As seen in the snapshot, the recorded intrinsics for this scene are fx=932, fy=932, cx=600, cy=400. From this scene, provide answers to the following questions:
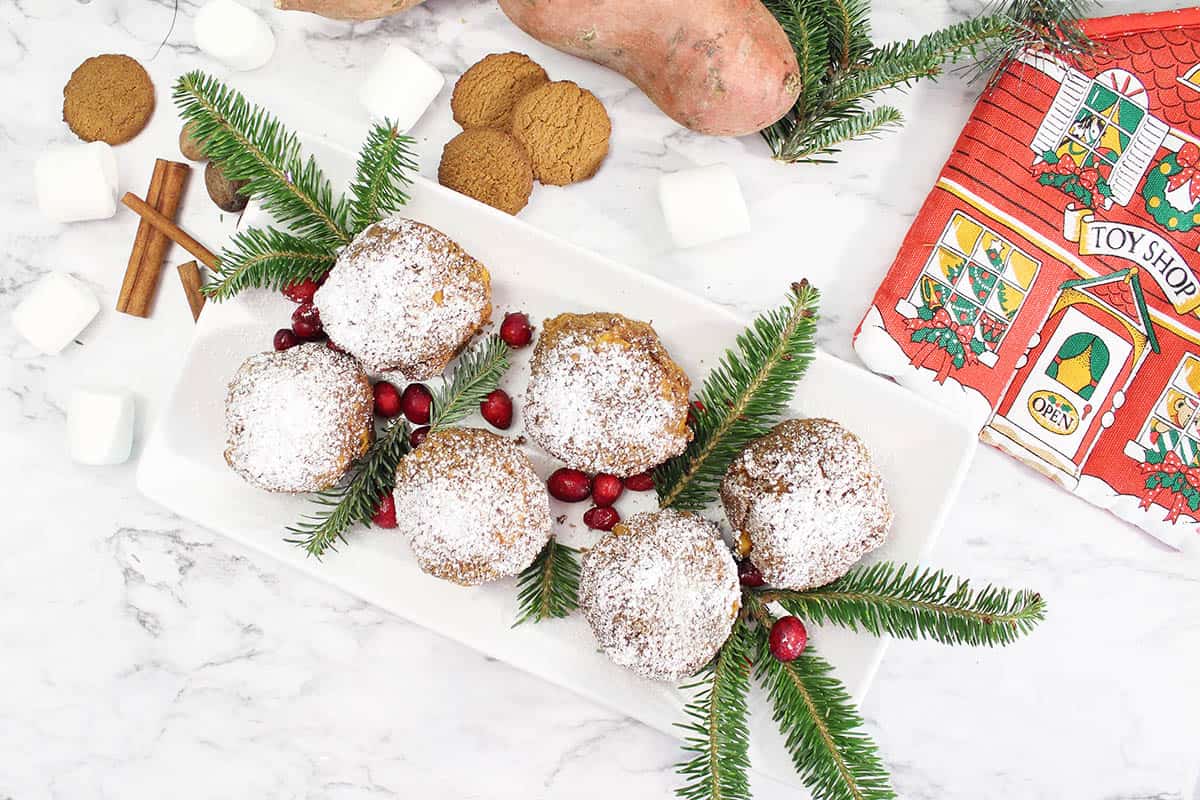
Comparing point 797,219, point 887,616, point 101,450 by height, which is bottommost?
point 101,450

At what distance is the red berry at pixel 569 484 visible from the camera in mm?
1384

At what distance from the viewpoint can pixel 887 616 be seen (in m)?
1.28

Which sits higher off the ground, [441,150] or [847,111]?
[847,111]

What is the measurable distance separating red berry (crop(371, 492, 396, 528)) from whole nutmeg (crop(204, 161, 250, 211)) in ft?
1.85

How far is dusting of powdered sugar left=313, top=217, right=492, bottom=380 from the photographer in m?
1.27

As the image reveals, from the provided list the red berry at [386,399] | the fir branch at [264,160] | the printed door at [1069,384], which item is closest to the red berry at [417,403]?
the red berry at [386,399]

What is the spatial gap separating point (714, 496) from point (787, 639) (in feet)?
0.75

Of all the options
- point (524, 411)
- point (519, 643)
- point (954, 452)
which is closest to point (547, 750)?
point (519, 643)

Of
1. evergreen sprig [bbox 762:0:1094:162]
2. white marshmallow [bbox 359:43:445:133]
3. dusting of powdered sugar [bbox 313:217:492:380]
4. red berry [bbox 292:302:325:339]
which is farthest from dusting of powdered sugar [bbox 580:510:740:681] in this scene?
white marshmallow [bbox 359:43:445:133]

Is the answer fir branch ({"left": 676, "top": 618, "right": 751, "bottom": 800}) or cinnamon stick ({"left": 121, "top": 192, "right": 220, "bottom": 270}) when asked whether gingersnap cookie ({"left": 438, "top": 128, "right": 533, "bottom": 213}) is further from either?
fir branch ({"left": 676, "top": 618, "right": 751, "bottom": 800})

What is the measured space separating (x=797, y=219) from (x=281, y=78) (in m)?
0.90

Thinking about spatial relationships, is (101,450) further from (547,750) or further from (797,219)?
(797,219)

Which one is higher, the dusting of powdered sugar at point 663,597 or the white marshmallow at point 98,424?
the dusting of powdered sugar at point 663,597

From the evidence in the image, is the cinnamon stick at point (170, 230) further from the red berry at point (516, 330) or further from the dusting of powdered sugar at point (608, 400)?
the dusting of powdered sugar at point (608, 400)
